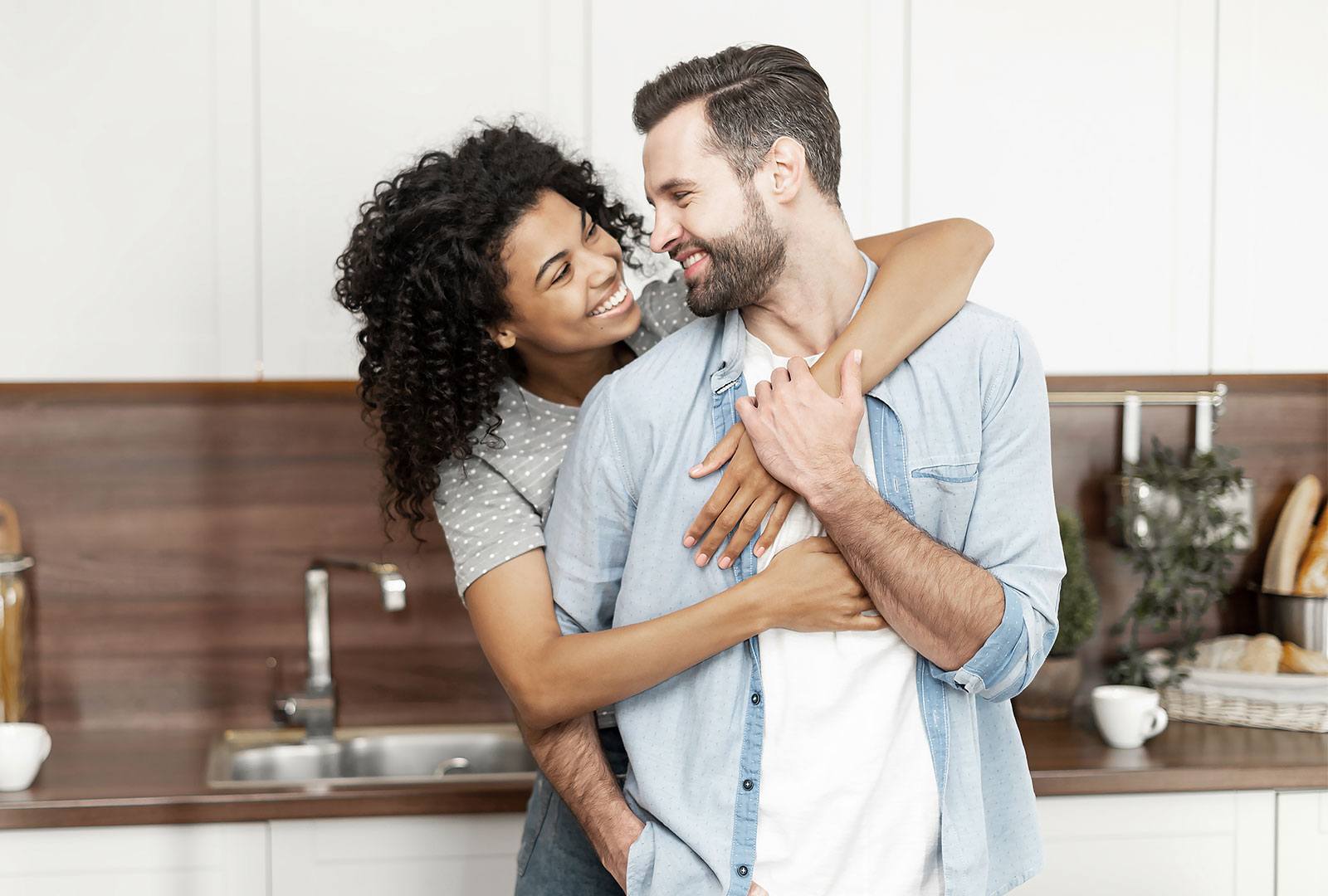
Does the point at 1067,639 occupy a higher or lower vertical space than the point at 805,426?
lower

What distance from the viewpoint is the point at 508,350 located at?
167 cm

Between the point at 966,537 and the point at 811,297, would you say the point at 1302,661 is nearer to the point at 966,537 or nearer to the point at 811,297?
the point at 966,537

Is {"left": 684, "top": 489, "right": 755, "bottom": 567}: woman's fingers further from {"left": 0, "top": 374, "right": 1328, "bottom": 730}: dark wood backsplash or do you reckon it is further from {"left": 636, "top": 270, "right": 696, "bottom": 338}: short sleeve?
{"left": 0, "top": 374, "right": 1328, "bottom": 730}: dark wood backsplash

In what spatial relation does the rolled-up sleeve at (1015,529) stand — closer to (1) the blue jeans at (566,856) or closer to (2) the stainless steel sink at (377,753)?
(1) the blue jeans at (566,856)

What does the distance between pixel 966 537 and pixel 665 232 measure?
0.47 metres

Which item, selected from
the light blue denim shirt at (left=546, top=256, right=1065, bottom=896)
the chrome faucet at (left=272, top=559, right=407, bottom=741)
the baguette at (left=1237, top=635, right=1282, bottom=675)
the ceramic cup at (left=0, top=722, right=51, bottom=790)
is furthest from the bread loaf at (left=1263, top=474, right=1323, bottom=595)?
the ceramic cup at (left=0, top=722, right=51, bottom=790)

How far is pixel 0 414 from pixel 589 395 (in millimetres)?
1510

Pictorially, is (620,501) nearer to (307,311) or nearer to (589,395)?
(589,395)

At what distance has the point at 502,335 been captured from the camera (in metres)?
1.56

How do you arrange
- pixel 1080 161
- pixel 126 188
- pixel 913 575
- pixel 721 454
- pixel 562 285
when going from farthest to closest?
pixel 1080 161 → pixel 126 188 → pixel 562 285 → pixel 721 454 → pixel 913 575

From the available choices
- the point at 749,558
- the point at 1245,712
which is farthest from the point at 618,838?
the point at 1245,712

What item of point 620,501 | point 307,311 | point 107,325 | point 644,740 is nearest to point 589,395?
point 620,501

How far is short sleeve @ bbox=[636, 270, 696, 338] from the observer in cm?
164

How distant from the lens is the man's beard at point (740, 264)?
130 centimetres
